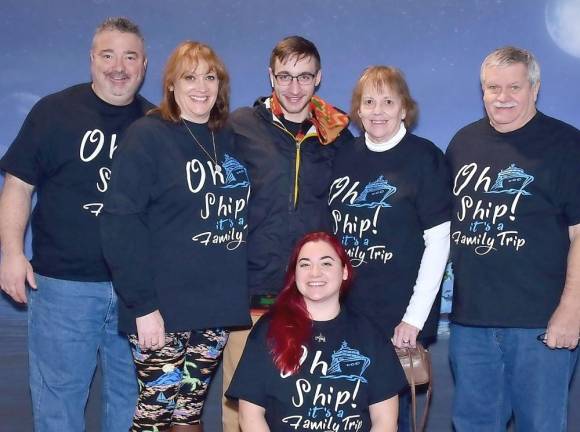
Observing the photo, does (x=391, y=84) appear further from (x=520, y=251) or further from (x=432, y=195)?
(x=520, y=251)

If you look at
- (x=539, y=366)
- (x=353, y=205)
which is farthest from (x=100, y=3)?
(x=539, y=366)

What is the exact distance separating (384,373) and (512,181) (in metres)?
0.78

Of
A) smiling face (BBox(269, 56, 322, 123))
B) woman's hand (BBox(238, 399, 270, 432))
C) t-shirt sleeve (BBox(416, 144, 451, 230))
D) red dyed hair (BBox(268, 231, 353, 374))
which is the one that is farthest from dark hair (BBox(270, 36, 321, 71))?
woman's hand (BBox(238, 399, 270, 432))

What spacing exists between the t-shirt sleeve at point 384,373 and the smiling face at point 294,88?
888 mm

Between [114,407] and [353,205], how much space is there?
3.97ft

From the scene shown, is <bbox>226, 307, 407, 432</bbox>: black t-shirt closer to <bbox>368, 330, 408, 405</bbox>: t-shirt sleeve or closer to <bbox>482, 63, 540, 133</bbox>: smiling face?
<bbox>368, 330, 408, 405</bbox>: t-shirt sleeve

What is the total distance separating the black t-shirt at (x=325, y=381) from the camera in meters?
2.59

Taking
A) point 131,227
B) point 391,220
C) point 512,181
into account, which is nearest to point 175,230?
point 131,227

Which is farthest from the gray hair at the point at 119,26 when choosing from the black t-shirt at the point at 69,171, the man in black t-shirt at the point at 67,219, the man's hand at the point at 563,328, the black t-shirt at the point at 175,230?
the man's hand at the point at 563,328

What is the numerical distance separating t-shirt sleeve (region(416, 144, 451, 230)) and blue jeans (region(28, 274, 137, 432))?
115 centimetres

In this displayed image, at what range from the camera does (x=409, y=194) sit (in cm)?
288

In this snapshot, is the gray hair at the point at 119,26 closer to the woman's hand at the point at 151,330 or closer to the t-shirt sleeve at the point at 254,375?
the woman's hand at the point at 151,330

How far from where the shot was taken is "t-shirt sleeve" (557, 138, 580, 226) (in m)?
2.77

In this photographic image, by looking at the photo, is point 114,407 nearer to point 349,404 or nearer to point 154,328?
point 154,328
